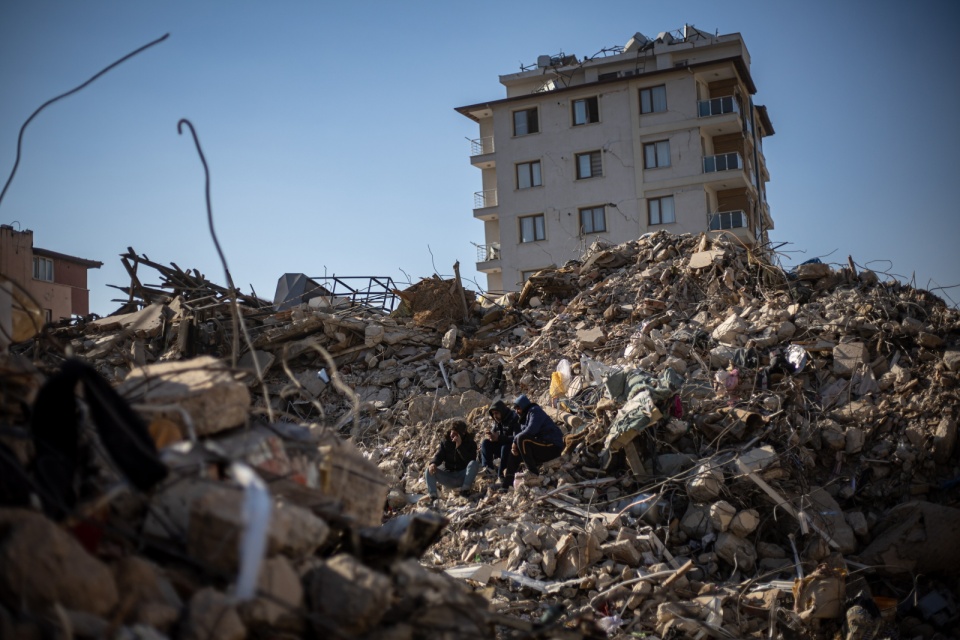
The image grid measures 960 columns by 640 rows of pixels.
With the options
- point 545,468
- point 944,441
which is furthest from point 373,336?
point 944,441

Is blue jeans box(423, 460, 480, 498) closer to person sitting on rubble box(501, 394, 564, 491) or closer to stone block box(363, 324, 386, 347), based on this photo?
person sitting on rubble box(501, 394, 564, 491)

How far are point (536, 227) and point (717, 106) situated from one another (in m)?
7.28

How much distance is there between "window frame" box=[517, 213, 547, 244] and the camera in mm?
32938

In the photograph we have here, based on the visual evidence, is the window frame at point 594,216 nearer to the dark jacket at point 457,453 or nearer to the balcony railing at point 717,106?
the balcony railing at point 717,106

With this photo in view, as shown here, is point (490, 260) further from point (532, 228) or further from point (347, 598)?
point (347, 598)

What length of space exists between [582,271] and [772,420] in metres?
6.01

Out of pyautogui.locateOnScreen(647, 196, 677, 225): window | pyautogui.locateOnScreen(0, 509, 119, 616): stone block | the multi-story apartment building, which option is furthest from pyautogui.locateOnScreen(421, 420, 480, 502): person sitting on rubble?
pyautogui.locateOnScreen(647, 196, 677, 225): window

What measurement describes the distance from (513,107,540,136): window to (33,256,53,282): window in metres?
18.9

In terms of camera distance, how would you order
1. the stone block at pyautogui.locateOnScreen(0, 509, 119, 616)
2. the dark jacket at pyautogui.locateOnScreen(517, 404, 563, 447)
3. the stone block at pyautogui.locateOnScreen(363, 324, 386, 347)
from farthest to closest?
the stone block at pyautogui.locateOnScreen(363, 324, 386, 347)
the dark jacket at pyautogui.locateOnScreen(517, 404, 563, 447)
the stone block at pyautogui.locateOnScreen(0, 509, 119, 616)

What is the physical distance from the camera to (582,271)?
16.1m

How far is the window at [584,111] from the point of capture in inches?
1303

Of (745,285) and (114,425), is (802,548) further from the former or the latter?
(114,425)

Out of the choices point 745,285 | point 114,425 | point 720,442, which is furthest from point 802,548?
point 114,425

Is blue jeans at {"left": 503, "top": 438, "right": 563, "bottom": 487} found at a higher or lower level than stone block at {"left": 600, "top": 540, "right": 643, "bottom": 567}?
higher
